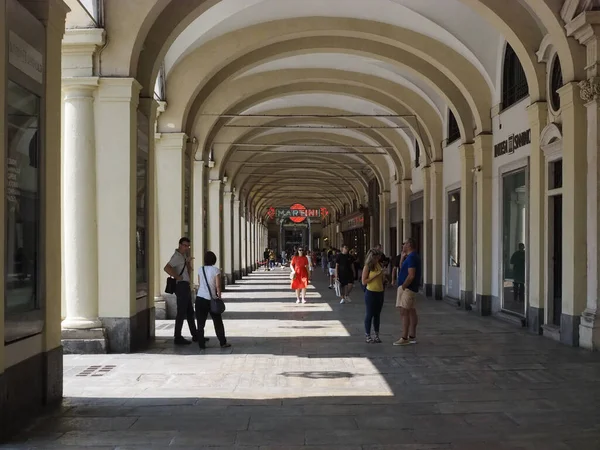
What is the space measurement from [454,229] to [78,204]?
1066 centimetres

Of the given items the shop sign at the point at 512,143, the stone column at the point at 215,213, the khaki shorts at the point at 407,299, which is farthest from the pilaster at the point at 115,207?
the stone column at the point at 215,213

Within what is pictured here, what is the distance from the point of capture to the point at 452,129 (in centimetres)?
1805

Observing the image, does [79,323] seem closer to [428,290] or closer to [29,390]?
[29,390]

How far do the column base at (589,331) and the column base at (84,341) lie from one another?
6.35m

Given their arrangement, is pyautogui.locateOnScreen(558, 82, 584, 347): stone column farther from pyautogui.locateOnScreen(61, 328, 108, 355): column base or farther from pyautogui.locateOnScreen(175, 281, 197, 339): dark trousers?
pyautogui.locateOnScreen(61, 328, 108, 355): column base

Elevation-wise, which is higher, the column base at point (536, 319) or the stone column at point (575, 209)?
the stone column at point (575, 209)

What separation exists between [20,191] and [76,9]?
4122 millimetres

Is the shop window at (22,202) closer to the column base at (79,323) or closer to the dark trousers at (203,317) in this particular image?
the column base at (79,323)

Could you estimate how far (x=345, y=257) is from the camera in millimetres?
17828

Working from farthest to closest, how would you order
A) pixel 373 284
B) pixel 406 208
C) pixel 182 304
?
pixel 406 208 → pixel 182 304 → pixel 373 284

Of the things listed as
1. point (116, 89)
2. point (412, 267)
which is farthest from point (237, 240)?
point (116, 89)

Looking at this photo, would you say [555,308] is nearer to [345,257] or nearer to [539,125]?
[539,125]

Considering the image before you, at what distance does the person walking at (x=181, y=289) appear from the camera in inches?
409

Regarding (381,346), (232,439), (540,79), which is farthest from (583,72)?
(232,439)
